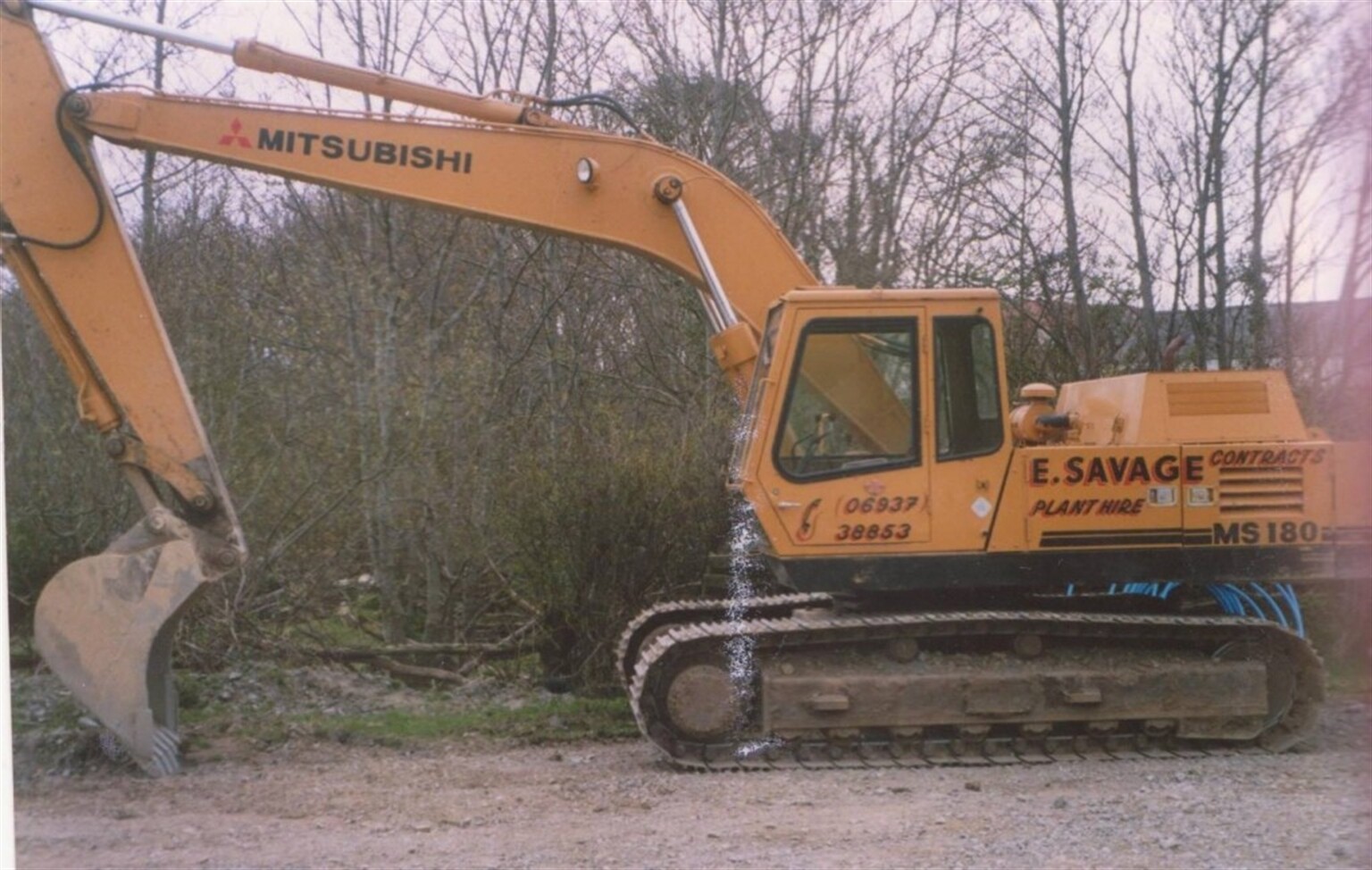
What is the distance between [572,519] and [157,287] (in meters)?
3.56

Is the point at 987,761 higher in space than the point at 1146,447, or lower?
lower

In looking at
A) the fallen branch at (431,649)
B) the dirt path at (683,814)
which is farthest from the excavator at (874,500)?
the fallen branch at (431,649)

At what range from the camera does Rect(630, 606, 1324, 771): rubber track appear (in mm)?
7551

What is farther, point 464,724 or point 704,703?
point 464,724

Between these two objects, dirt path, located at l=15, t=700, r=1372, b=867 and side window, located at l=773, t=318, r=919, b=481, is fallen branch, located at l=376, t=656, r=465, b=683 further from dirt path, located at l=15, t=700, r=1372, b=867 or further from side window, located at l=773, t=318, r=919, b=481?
side window, located at l=773, t=318, r=919, b=481

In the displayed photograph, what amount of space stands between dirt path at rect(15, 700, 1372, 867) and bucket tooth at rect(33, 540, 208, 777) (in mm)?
355

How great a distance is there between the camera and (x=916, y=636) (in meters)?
7.67

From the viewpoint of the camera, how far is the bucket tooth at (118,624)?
23.5 feet

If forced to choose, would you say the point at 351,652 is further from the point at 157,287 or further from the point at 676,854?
the point at 676,854

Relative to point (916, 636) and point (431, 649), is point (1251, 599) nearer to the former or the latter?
point (916, 636)

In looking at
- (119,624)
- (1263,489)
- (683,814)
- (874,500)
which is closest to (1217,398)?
(1263,489)

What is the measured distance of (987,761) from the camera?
7.55m

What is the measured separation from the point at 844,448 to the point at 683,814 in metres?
2.03

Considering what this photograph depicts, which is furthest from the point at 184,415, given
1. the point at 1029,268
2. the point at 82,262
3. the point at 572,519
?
the point at 1029,268
